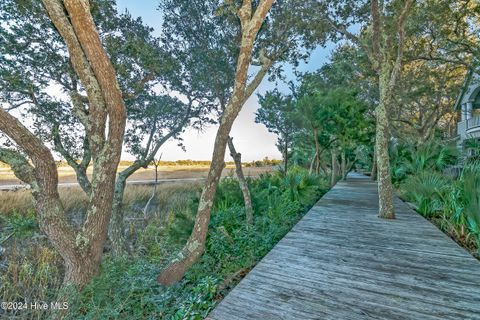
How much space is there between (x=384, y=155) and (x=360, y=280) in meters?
3.47

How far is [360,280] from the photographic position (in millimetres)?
2387

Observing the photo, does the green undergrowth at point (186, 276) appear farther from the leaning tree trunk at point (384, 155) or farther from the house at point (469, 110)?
the house at point (469, 110)

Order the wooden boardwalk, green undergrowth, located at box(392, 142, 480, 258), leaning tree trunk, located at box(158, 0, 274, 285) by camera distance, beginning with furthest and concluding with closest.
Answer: green undergrowth, located at box(392, 142, 480, 258) → leaning tree trunk, located at box(158, 0, 274, 285) → the wooden boardwalk

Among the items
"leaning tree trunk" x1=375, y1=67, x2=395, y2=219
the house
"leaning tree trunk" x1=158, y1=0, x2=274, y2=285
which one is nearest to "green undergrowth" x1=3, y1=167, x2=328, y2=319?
"leaning tree trunk" x1=158, y1=0, x2=274, y2=285

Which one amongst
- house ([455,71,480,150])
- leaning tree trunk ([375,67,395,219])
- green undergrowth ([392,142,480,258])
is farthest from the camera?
house ([455,71,480,150])

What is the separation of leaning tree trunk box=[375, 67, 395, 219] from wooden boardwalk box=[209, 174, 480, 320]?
0.96m

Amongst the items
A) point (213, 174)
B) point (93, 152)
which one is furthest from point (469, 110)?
point (93, 152)

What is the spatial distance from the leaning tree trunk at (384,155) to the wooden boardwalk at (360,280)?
0.96 meters

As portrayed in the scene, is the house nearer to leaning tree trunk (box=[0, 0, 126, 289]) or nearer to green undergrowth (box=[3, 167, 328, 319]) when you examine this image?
green undergrowth (box=[3, 167, 328, 319])

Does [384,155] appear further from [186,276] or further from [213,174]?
[186,276]

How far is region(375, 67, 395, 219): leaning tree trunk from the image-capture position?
4.94m

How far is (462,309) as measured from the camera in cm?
190

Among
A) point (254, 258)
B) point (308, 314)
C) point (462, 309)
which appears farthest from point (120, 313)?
point (462, 309)

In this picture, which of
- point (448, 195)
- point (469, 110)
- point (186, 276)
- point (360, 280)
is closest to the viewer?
point (360, 280)
